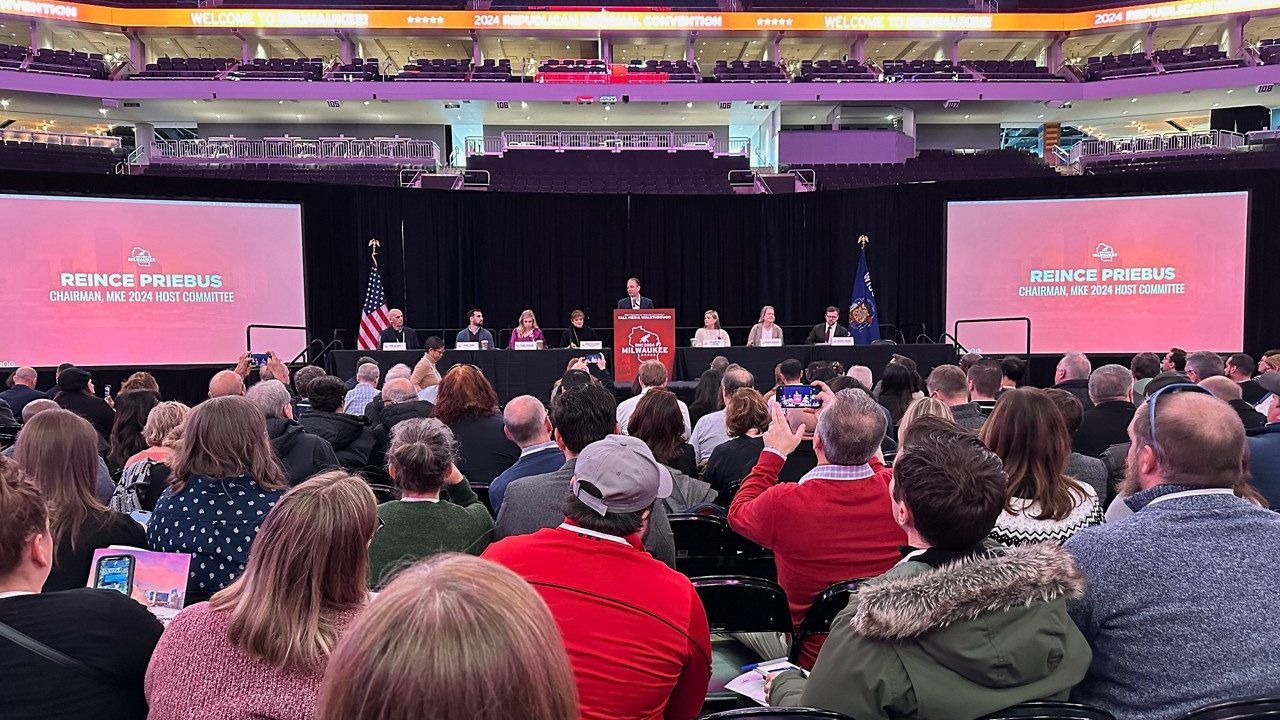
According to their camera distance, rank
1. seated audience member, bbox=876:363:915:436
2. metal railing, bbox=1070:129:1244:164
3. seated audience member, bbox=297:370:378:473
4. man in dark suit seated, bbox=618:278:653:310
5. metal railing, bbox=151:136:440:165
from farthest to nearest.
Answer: metal railing, bbox=151:136:440:165 < metal railing, bbox=1070:129:1244:164 < man in dark suit seated, bbox=618:278:653:310 < seated audience member, bbox=876:363:915:436 < seated audience member, bbox=297:370:378:473

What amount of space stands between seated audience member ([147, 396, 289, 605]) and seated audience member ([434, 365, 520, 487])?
181 cm

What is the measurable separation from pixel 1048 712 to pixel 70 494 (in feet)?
7.83

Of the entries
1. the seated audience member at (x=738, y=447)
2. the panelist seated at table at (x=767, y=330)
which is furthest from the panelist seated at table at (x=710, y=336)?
the seated audience member at (x=738, y=447)

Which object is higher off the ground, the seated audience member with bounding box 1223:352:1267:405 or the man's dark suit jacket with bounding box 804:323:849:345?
the man's dark suit jacket with bounding box 804:323:849:345

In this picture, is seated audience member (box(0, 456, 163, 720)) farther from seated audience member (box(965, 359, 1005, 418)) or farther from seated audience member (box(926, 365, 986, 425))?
seated audience member (box(965, 359, 1005, 418))

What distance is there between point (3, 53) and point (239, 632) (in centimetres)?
2383

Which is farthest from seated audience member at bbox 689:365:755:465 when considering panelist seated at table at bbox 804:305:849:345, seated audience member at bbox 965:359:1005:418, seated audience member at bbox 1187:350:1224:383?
panelist seated at table at bbox 804:305:849:345

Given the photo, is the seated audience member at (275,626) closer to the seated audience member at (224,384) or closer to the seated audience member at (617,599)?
the seated audience member at (617,599)

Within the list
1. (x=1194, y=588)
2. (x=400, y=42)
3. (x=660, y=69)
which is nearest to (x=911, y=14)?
(x=660, y=69)

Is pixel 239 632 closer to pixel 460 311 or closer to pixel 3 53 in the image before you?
pixel 460 311

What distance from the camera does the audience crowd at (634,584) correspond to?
0.69m

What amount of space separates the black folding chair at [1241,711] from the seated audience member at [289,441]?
3186 millimetres

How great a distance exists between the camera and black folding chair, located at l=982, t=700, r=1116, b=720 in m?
1.32

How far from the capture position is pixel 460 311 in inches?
510
